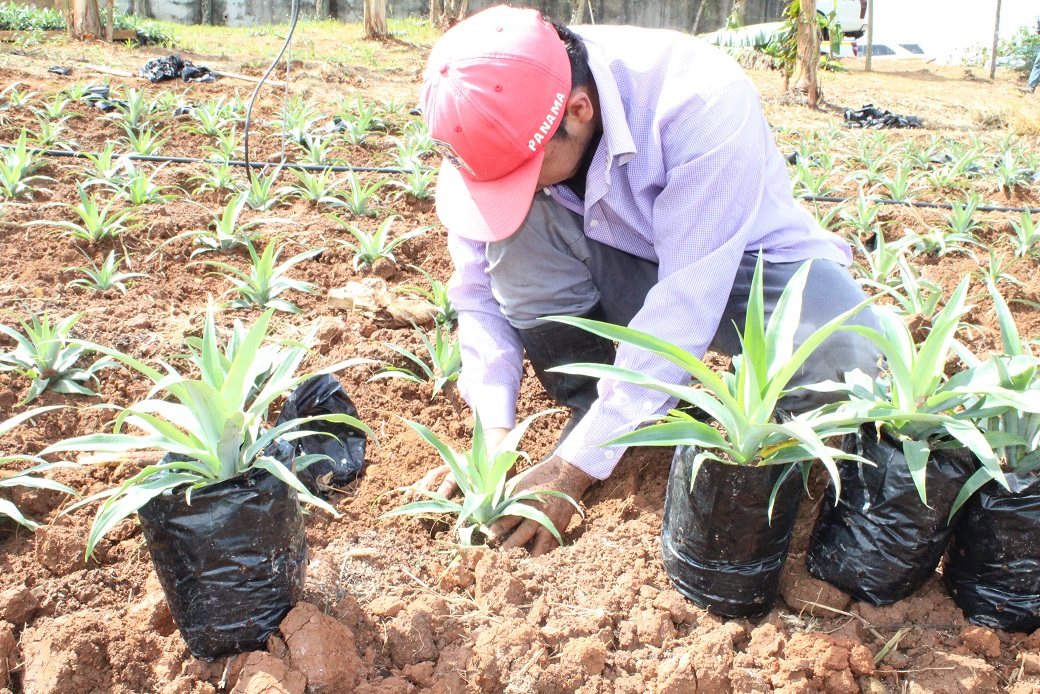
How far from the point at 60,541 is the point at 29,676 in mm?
317

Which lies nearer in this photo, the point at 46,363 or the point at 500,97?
the point at 500,97

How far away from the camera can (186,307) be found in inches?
114

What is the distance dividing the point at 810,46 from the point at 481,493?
875 cm

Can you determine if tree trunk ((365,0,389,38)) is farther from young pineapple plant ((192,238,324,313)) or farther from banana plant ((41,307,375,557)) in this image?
banana plant ((41,307,375,557))

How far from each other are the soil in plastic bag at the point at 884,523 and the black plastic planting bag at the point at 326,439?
1.12 metres

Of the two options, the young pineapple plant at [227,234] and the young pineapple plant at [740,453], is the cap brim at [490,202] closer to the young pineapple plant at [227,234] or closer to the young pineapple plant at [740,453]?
the young pineapple plant at [740,453]

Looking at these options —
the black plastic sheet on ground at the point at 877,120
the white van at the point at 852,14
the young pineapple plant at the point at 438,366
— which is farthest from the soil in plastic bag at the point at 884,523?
the white van at the point at 852,14

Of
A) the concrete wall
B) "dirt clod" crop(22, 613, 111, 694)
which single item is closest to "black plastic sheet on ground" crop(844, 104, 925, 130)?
"dirt clod" crop(22, 613, 111, 694)

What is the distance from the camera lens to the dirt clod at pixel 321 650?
1429mm

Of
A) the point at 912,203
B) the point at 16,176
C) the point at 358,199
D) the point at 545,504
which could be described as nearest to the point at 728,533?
the point at 545,504

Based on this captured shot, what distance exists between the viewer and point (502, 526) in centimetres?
180

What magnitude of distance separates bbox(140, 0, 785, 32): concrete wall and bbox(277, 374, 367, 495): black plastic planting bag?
16286 millimetres

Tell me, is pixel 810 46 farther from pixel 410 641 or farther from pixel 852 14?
pixel 852 14

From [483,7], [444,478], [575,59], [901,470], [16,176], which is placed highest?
[483,7]
